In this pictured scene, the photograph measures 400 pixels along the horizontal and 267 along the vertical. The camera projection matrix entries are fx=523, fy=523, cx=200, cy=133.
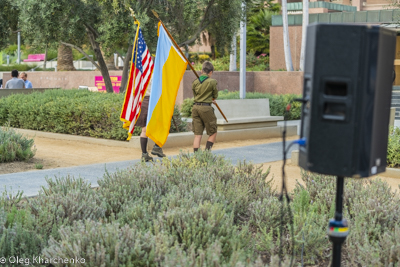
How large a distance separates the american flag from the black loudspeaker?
655cm

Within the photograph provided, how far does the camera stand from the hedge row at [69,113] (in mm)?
12273

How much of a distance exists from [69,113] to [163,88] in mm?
5475

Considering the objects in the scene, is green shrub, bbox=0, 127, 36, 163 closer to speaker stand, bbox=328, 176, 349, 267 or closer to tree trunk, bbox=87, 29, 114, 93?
tree trunk, bbox=87, 29, 114, 93

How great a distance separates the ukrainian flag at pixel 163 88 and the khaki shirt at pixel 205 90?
397 mm

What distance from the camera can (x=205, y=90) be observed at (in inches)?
348

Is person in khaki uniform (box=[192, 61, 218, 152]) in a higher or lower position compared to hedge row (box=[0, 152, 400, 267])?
higher

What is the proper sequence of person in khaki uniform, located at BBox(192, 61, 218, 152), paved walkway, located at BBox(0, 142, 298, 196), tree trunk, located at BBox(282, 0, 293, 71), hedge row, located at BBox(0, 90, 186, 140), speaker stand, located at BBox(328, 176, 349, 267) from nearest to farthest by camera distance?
speaker stand, located at BBox(328, 176, 349, 267)
paved walkway, located at BBox(0, 142, 298, 196)
person in khaki uniform, located at BBox(192, 61, 218, 152)
hedge row, located at BBox(0, 90, 186, 140)
tree trunk, located at BBox(282, 0, 293, 71)

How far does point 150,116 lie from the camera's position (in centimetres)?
823

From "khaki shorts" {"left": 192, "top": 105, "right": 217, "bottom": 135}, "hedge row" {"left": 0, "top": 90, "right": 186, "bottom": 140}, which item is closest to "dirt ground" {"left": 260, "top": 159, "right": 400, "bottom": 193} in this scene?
"khaki shorts" {"left": 192, "top": 105, "right": 217, "bottom": 135}

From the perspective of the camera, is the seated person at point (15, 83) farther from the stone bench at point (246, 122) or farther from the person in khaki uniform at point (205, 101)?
the person in khaki uniform at point (205, 101)

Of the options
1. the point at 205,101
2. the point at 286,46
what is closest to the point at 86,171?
the point at 205,101

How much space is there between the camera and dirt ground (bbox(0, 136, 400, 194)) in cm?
871

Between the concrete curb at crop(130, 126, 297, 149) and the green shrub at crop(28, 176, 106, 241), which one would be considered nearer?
the green shrub at crop(28, 176, 106, 241)

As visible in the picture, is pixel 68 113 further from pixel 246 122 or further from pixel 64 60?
pixel 64 60
